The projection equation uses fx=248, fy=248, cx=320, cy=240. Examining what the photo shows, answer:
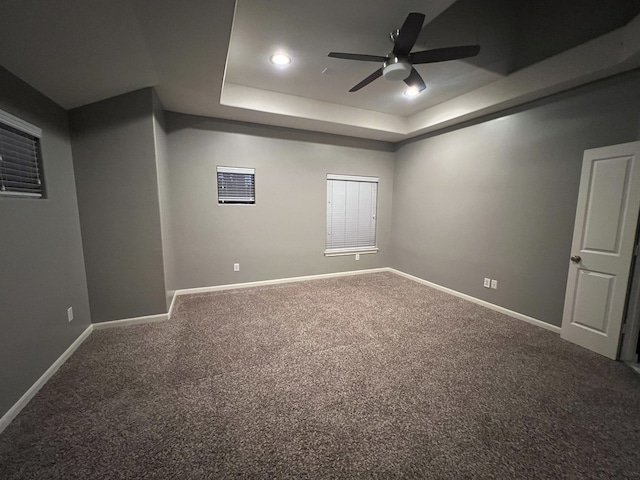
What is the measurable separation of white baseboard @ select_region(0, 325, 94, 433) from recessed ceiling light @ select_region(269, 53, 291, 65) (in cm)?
357

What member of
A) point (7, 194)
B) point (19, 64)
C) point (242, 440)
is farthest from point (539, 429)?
point (19, 64)

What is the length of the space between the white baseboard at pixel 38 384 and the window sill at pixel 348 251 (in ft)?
11.7

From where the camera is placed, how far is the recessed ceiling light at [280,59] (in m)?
2.65

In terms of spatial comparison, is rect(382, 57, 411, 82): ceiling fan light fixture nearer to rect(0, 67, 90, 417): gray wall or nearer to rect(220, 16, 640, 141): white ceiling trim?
rect(220, 16, 640, 141): white ceiling trim

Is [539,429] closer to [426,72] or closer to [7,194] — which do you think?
[426,72]

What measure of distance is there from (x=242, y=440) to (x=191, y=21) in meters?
2.84

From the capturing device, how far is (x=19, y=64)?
5.71 feet

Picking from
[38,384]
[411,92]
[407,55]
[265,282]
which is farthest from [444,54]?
[38,384]

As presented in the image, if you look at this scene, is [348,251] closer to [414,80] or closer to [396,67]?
[414,80]

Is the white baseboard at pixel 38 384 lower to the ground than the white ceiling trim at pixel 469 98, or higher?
lower

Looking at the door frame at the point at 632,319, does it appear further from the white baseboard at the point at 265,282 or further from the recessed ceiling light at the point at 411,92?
the white baseboard at the point at 265,282

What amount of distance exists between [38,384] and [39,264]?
3.04ft

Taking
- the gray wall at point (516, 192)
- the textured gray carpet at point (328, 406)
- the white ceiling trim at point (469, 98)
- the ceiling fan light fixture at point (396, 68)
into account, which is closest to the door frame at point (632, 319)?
the textured gray carpet at point (328, 406)

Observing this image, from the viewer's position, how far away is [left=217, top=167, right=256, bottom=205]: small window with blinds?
3.98 meters
